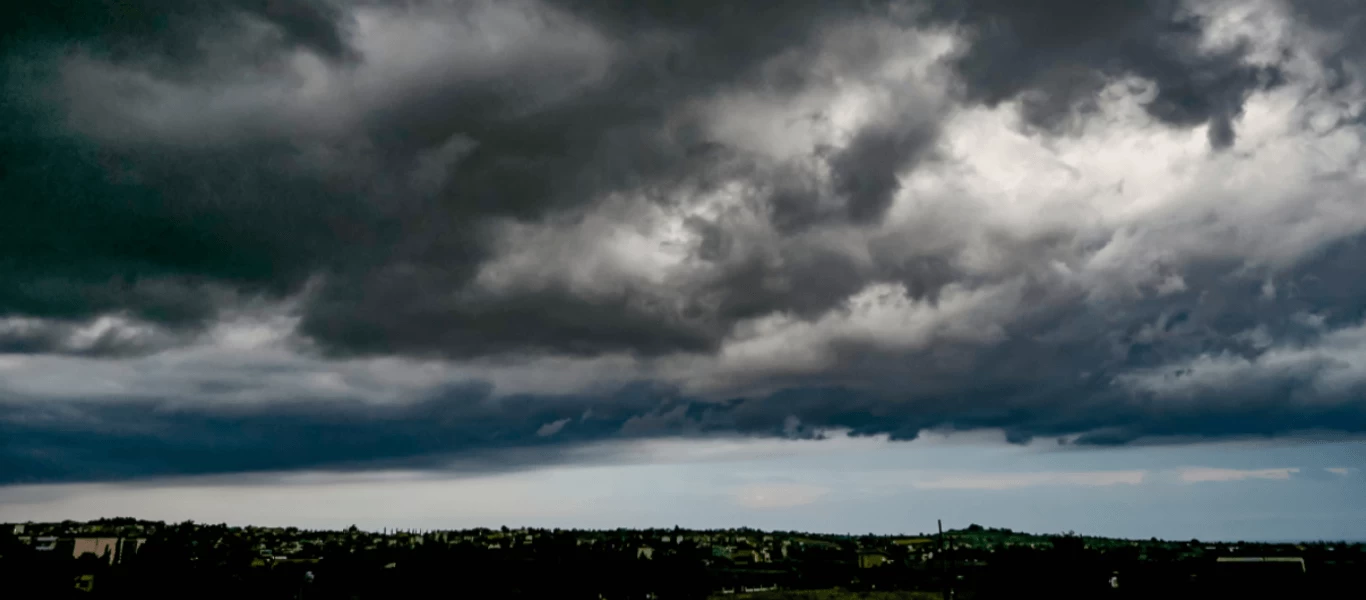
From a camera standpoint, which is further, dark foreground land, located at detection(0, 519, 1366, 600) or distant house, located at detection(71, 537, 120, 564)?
distant house, located at detection(71, 537, 120, 564)

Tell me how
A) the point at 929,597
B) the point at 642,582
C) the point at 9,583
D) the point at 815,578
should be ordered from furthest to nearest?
the point at 815,578 < the point at 929,597 < the point at 642,582 < the point at 9,583

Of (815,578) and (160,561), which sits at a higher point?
(160,561)

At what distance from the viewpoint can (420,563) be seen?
106000 mm

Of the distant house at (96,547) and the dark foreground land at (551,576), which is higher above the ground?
the distant house at (96,547)

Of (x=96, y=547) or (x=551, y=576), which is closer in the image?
(x=551, y=576)

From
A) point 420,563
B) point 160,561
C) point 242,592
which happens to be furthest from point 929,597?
point 160,561

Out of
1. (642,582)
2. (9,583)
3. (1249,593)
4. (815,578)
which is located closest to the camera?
(9,583)

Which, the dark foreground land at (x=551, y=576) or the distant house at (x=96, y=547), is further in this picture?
the distant house at (x=96, y=547)

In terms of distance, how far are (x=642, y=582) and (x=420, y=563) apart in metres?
28.9

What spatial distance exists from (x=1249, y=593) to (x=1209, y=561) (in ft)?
99.4

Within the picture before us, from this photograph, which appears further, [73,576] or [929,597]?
[929,597]

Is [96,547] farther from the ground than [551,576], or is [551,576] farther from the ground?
[96,547]

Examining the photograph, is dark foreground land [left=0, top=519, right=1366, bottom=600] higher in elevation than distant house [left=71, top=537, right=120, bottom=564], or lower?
lower

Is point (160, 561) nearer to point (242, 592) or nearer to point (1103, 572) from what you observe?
point (242, 592)
